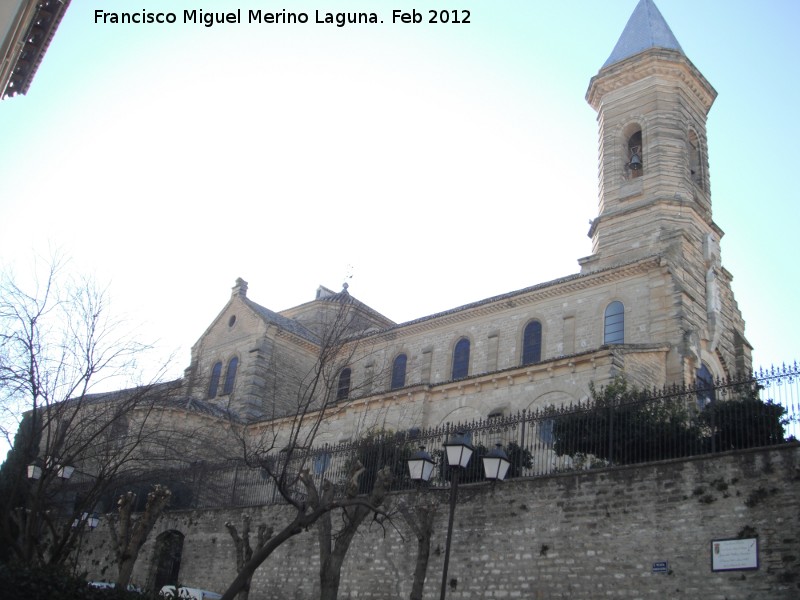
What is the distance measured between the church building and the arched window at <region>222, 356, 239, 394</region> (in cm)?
19

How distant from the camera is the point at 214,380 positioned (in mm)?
41438

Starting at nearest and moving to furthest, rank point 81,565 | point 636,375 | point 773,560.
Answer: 1. point 773,560
2. point 636,375
3. point 81,565

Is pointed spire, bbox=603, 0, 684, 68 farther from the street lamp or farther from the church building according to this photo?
the street lamp

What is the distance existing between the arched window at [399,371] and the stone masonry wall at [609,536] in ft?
50.9

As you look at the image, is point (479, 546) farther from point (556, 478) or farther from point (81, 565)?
point (81, 565)

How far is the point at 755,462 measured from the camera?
1461 cm

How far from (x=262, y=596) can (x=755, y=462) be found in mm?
13376

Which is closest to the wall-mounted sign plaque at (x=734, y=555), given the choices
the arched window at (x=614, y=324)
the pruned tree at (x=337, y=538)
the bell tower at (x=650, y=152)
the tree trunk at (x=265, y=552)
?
the pruned tree at (x=337, y=538)

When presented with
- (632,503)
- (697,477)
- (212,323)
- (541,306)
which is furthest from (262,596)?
(212,323)

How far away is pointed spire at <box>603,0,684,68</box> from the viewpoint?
36.0m

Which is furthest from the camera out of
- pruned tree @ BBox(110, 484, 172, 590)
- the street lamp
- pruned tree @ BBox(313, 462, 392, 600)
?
pruned tree @ BBox(110, 484, 172, 590)

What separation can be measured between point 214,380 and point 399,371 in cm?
1066

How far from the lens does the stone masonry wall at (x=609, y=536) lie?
14.1 metres

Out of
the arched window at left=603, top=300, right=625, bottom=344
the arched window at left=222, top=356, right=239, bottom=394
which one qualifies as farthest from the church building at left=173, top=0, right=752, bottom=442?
the arched window at left=222, top=356, right=239, bottom=394
